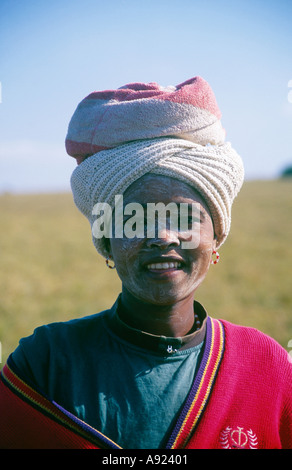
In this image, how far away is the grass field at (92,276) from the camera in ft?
30.6

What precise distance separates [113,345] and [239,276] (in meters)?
11.0

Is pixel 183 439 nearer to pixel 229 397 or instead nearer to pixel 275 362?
pixel 229 397

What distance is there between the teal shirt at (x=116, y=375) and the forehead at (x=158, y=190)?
0.66 metres

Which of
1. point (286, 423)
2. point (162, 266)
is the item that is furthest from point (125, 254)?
point (286, 423)

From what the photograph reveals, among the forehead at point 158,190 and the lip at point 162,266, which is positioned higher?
the forehead at point 158,190

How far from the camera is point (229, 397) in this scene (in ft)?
7.11

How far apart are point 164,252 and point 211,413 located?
2.62 ft

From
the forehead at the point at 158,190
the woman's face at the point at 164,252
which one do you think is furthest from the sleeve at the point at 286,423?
the forehead at the point at 158,190

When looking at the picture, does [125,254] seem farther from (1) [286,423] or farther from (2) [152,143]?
(1) [286,423]

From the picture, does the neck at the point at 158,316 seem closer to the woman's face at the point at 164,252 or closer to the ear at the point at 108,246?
the woman's face at the point at 164,252

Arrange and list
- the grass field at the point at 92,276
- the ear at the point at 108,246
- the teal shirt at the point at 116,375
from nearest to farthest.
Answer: the teal shirt at the point at 116,375
the ear at the point at 108,246
the grass field at the point at 92,276

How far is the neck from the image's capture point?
7.54 feet

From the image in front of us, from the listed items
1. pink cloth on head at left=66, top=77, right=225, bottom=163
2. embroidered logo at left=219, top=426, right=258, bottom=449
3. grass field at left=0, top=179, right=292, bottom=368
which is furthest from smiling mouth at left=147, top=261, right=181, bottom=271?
grass field at left=0, top=179, right=292, bottom=368

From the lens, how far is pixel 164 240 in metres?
2.13
